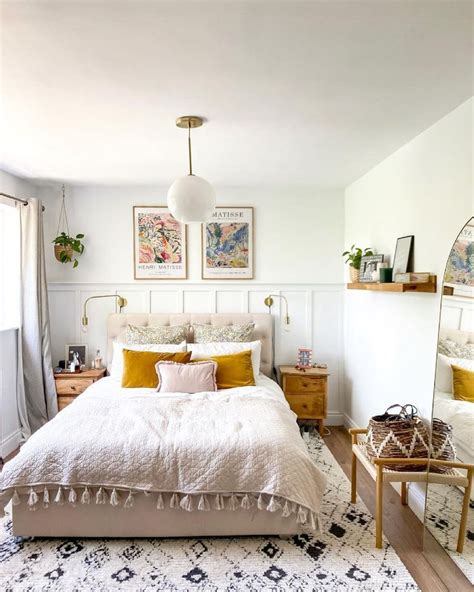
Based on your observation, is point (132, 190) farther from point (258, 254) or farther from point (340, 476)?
point (340, 476)

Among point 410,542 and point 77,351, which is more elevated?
point 77,351

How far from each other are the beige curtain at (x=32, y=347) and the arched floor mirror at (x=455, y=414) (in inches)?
131

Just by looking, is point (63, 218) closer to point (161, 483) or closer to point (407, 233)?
point (161, 483)

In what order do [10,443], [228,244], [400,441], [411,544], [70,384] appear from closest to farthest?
[411,544] → [400,441] → [10,443] → [70,384] → [228,244]

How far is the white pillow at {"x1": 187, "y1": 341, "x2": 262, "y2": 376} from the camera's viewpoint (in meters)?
3.94

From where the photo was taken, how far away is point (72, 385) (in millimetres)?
4215

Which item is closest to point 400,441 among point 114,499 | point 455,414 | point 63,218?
point 455,414

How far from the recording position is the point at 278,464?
2.51m

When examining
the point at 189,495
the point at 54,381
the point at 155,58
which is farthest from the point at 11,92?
the point at 54,381

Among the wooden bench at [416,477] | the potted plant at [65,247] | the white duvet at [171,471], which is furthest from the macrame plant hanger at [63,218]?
the wooden bench at [416,477]

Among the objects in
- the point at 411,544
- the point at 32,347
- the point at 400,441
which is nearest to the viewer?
the point at 411,544

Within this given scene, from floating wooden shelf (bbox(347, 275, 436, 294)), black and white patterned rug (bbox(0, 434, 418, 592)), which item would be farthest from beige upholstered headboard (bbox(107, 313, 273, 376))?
black and white patterned rug (bbox(0, 434, 418, 592))

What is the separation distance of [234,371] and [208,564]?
1.59m

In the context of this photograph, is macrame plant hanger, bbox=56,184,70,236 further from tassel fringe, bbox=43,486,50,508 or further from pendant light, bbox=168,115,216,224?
tassel fringe, bbox=43,486,50,508
